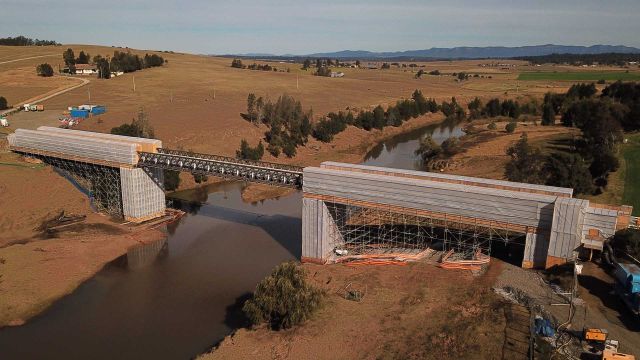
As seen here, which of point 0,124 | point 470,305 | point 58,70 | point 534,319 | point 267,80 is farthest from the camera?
point 267,80

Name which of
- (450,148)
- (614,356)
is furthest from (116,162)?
(450,148)

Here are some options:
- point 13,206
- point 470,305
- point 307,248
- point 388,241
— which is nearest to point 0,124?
point 13,206

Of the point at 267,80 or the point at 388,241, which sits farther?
the point at 267,80

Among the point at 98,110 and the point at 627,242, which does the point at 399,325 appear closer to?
the point at 627,242

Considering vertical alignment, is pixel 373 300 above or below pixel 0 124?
below

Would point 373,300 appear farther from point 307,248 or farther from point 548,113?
point 548,113

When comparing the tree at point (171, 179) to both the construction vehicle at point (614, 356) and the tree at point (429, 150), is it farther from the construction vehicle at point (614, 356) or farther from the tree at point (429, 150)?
the construction vehicle at point (614, 356)

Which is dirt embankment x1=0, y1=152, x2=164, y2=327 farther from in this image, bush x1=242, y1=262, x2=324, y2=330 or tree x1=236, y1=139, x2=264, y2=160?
tree x1=236, y1=139, x2=264, y2=160

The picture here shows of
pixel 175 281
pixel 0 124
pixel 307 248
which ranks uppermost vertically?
pixel 0 124
